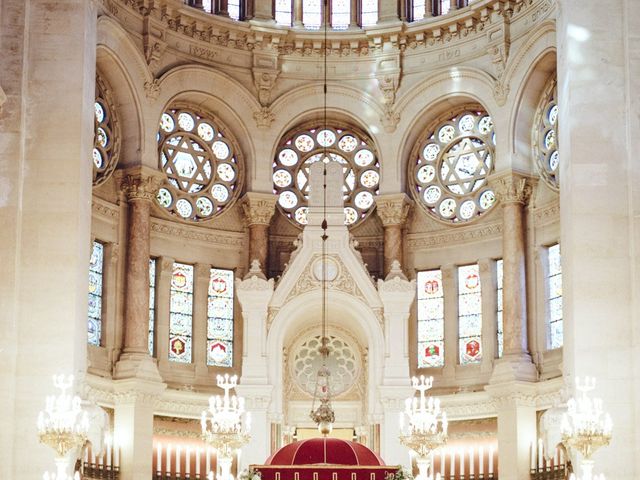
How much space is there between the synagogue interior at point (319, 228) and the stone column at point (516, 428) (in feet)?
0.23

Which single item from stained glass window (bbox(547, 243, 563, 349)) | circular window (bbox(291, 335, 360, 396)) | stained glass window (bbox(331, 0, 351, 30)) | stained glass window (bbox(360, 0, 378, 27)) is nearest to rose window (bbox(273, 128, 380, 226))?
stained glass window (bbox(331, 0, 351, 30))

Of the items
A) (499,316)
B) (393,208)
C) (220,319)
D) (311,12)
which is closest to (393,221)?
(393,208)

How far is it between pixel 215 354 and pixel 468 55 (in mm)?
9595

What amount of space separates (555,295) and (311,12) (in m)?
10.2

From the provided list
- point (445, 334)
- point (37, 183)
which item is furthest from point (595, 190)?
point (37, 183)

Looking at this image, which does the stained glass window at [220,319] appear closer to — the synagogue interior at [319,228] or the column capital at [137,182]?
the synagogue interior at [319,228]

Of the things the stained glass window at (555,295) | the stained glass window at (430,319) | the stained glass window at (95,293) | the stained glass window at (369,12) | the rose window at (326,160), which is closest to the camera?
the stained glass window at (95,293)

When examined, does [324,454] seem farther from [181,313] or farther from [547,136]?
[547,136]

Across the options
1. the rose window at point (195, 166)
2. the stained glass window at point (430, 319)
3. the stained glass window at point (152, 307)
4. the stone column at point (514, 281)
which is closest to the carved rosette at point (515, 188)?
the stone column at point (514, 281)

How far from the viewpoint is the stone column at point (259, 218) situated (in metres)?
35.8

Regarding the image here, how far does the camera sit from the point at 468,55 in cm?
3578

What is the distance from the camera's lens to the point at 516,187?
33969 mm

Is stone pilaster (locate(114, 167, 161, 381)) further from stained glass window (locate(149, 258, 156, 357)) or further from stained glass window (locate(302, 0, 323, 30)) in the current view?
stained glass window (locate(302, 0, 323, 30))

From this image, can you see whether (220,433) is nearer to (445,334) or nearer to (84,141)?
(84,141)
